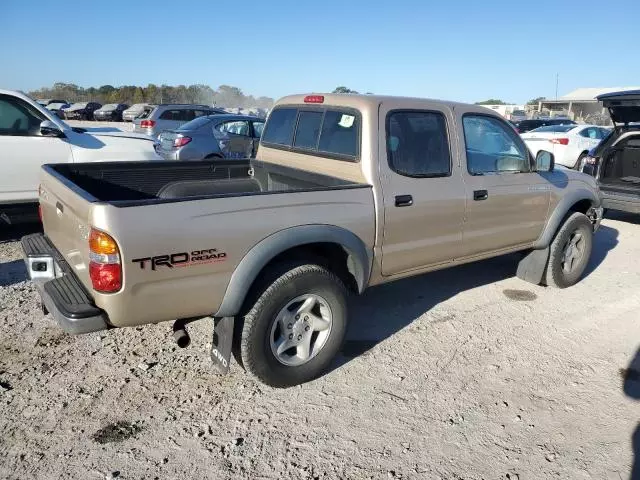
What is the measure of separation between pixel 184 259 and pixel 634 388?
316 centimetres

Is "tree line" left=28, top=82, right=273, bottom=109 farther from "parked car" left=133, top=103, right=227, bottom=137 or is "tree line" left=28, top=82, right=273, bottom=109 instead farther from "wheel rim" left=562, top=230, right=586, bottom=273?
"wheel rim" left=562, top=230, right=586, bottom=273

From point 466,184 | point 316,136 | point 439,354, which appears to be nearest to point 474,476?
point 439,354

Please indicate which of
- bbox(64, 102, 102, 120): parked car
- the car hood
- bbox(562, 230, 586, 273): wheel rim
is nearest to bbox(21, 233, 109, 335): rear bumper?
bbox(562, 230, 586, 273): wheel rim

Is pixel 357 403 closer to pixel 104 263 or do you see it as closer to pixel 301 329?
pixel 301 329

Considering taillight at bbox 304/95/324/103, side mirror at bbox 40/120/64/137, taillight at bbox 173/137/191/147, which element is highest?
taillight at bbox 304/95/324/103

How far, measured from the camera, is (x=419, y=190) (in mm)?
3752

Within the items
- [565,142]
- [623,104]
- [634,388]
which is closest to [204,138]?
[623,104]

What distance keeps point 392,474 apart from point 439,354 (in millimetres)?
1417

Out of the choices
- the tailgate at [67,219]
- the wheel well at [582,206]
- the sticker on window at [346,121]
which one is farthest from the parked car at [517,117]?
the tailgate at [67,219]

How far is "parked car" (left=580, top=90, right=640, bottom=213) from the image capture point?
757cm

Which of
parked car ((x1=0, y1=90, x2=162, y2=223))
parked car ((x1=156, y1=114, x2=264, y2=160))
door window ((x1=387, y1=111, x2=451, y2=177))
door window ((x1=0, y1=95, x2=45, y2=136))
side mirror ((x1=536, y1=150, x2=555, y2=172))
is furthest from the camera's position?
parked car ((x1=156, y1=114, x2=264, y2=160))

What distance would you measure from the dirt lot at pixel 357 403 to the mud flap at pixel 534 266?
636 millimetres

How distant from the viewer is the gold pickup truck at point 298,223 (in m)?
2.65

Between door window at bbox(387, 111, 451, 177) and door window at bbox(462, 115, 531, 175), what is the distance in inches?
11.0
